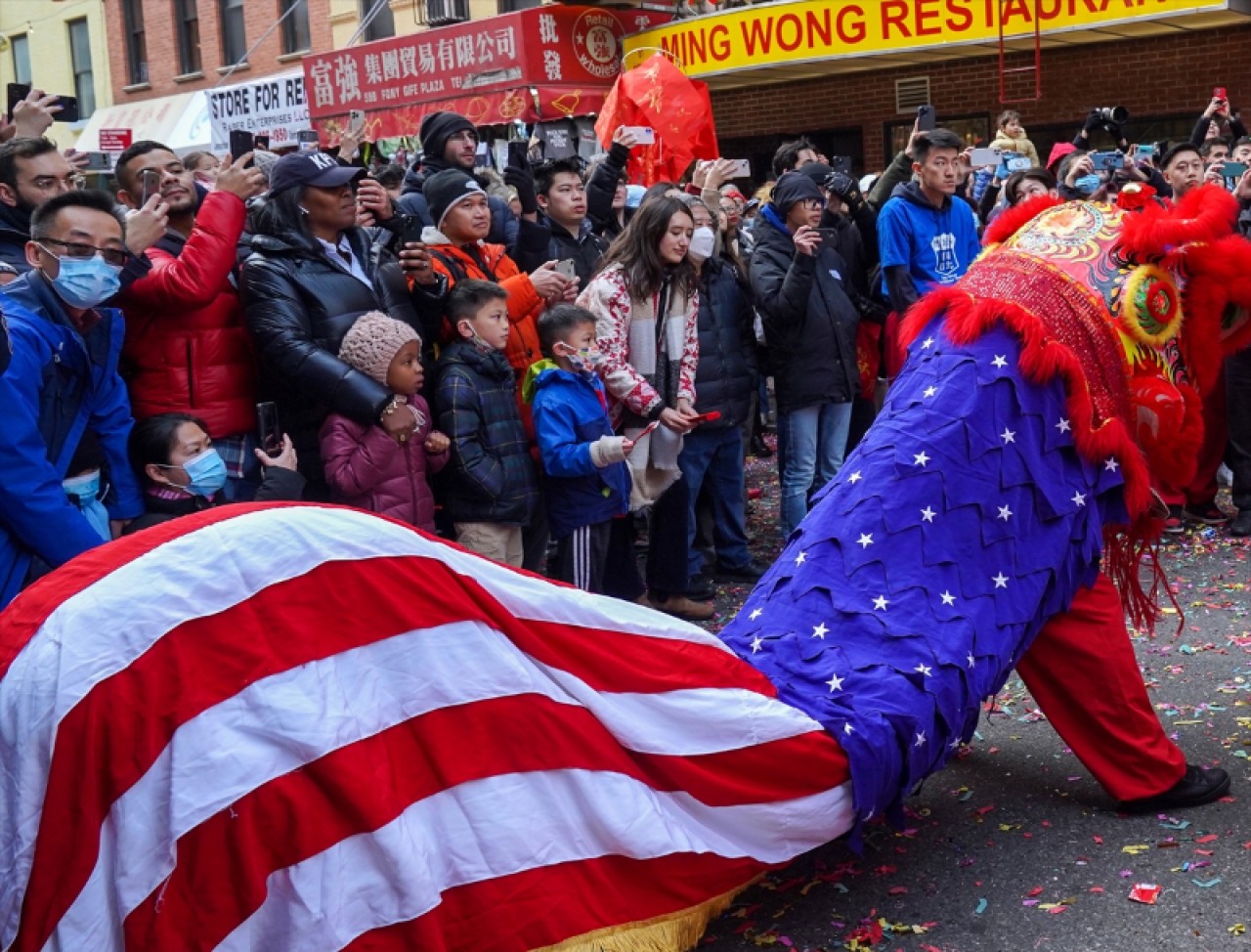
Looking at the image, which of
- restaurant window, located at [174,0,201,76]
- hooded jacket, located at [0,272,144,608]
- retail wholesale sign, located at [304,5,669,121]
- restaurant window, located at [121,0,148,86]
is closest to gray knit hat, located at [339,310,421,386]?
hooded jacket, located at [0,272,144,608]

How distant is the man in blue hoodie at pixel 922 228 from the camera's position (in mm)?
7113

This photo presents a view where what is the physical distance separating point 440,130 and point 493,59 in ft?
36.8

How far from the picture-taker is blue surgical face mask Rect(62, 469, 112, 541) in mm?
3826

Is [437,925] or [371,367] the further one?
[371,367]

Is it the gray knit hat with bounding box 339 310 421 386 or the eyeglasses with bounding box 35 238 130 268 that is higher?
the eyeglasses with bounding box 35 238 130 268

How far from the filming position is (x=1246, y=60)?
43.0 ft

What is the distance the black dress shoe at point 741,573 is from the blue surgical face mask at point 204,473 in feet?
10.8

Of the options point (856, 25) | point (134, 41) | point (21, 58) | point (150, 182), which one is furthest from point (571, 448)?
point (21, 58)

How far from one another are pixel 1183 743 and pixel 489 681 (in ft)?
8.68

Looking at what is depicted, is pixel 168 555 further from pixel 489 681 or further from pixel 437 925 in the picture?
pixel 437 925

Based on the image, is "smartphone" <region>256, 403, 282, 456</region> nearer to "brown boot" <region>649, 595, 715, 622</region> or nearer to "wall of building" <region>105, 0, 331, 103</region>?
"brown boot" <region>649, 595, 715, 622</region>

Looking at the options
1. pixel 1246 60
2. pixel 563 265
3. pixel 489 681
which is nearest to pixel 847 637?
pixel 489 681

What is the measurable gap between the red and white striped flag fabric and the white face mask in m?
3.44

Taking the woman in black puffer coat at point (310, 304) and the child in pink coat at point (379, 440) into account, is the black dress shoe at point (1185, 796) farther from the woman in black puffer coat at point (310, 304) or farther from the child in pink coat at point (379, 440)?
the woman in black puffer coat at point (310, 304)
